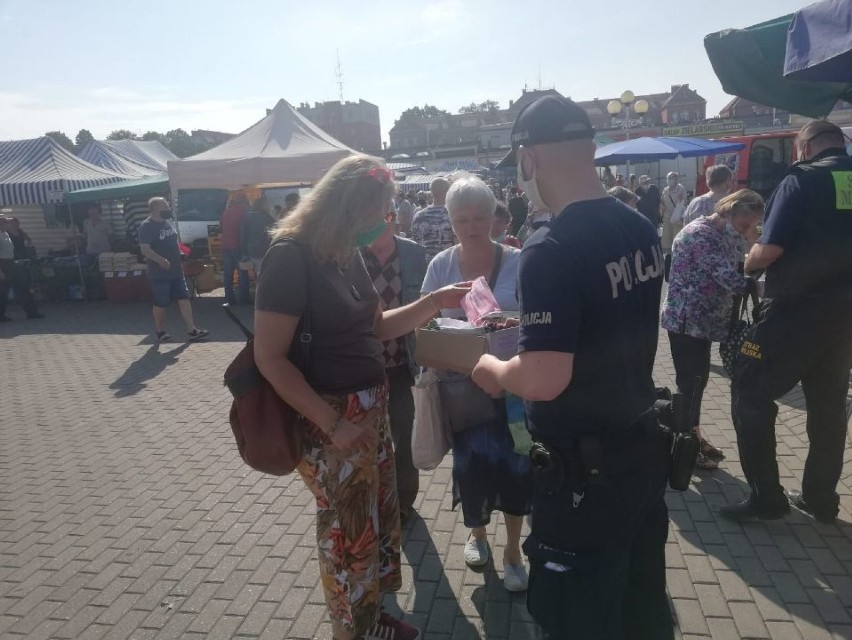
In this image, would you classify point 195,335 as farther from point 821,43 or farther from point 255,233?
point 821,43

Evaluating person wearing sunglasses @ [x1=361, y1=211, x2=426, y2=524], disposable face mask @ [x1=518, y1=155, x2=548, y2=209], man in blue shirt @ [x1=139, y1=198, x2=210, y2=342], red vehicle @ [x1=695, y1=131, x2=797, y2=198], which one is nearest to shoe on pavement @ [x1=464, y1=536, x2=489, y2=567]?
person wearing sunglasses @ [x1=361, y1=211, x2=426, y2=524]

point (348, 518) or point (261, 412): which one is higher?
point (261, 412)

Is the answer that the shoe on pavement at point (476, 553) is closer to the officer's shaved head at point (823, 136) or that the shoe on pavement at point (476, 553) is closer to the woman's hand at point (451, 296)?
the woman's hand at point (451, 296)

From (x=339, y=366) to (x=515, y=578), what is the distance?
1.55m

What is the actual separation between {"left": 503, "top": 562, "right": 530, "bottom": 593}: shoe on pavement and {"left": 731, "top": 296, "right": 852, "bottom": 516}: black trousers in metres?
1.43

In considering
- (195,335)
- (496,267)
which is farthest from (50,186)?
(496,267)

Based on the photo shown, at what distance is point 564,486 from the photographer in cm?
182

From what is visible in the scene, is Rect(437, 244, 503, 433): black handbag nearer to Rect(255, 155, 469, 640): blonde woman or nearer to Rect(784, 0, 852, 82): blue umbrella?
Rect(255, 155, 469, 640): blonde woman

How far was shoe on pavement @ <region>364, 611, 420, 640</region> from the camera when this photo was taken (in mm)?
2582

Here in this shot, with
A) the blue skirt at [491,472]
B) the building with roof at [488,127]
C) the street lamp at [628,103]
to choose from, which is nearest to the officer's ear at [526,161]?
the blue skirt at [491,472]

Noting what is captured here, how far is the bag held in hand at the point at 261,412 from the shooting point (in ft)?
7.11

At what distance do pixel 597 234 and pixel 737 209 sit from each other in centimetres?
250

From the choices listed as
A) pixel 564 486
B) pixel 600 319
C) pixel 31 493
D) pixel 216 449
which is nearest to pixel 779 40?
pixel 600 319

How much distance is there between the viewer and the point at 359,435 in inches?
89.7
